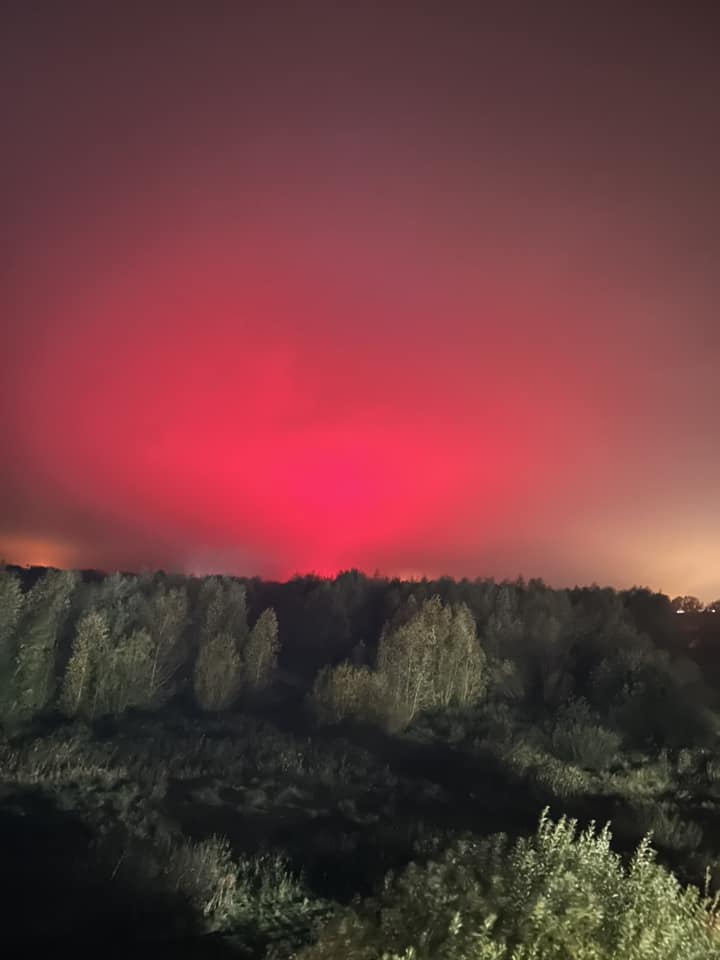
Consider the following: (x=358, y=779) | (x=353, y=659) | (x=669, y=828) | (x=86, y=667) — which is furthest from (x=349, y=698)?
(x=669, y=828)

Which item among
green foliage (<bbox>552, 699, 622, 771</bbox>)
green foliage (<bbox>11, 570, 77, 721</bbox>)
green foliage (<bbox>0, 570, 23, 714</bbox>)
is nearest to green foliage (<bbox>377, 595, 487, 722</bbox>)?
green foliage (<bbox>552, 699, 622, 771</bbox>)

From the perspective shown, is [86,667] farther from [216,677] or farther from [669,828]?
[669,828]

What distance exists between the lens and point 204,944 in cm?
1470

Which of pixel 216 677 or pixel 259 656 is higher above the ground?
pixel 259 656

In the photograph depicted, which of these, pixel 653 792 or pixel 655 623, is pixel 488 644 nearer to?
pixel 655 623

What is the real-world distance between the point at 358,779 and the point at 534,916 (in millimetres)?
31972

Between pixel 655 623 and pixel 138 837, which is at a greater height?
pixel 655 623

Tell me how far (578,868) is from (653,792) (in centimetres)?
3241

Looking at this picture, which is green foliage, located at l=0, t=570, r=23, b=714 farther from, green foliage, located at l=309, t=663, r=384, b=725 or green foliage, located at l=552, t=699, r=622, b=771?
green foliage, located at l=552, t=699, r=622, b=771

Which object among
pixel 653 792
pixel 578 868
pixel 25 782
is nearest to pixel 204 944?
pixel 578 868

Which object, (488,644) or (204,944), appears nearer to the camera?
(204,944)

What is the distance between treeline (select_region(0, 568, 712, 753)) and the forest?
25cm

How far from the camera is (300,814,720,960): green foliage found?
7.88m

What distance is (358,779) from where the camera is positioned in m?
37.9
